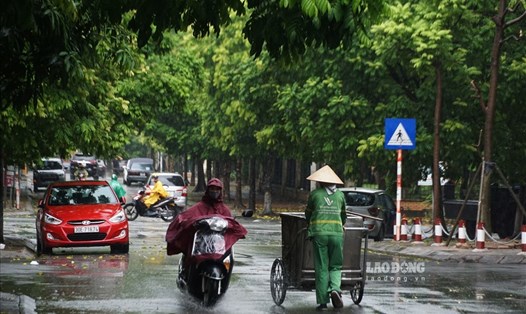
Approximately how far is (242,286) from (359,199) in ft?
48.9

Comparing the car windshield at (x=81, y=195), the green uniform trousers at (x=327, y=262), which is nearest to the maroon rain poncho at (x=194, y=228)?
the green uniform trousers at (x=327, y=262)

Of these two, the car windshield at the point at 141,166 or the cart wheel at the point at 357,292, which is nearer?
the cart wheel at the point at 357,292

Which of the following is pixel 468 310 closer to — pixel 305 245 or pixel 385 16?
pixel 305 245

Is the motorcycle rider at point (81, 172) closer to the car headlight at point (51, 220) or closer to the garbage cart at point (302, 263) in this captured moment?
the car headlight at point (51, 220)

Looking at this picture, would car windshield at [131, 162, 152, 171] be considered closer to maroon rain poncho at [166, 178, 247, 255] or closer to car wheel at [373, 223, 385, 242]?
car wheel at [373, 223, 385, 242]

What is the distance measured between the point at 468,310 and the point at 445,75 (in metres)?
18.2

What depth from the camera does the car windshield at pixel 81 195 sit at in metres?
25.8

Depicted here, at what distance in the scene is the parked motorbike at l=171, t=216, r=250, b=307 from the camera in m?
14.9

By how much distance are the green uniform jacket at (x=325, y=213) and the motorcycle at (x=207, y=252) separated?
106cm

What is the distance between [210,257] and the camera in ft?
49.1

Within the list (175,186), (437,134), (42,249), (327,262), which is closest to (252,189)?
(175,186)

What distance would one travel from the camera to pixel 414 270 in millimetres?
21391

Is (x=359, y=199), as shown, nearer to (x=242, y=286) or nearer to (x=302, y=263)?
(x=242, y=286)

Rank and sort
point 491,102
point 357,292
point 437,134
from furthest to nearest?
point 437,134 → point 491,102 → point 357,292
